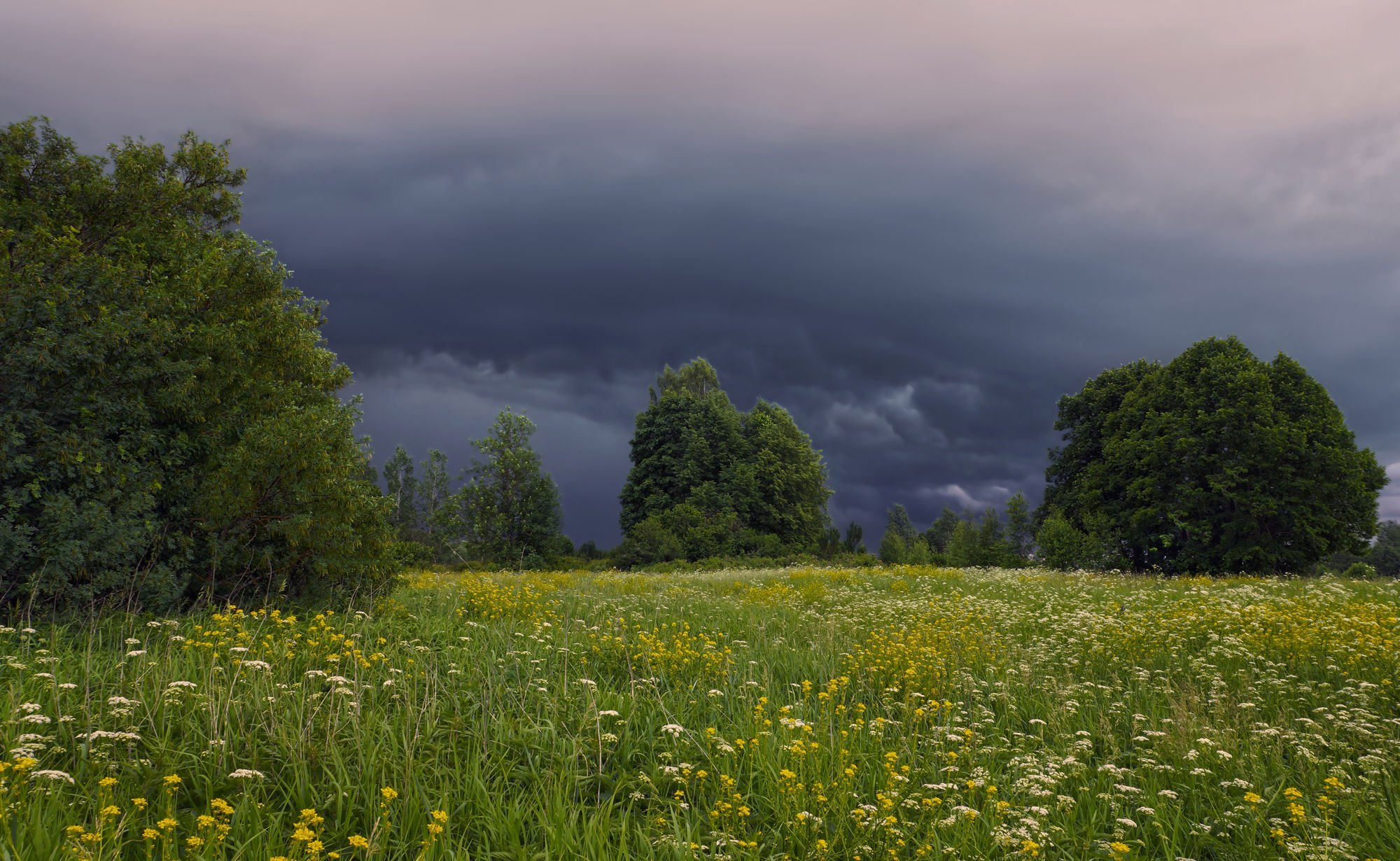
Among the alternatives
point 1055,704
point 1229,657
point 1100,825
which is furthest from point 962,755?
point 1229,657

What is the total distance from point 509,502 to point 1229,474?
39201 millimetres

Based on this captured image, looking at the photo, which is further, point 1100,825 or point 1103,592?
point 1103,592

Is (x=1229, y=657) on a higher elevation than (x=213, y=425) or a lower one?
lower

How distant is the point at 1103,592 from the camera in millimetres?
14797

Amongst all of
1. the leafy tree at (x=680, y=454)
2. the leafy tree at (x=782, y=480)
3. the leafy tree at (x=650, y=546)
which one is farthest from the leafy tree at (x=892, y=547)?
the leafy tree at (x=650, y=546)

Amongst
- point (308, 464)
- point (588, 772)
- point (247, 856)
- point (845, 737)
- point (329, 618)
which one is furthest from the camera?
point (308, 464)

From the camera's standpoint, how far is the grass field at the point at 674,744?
3816mm

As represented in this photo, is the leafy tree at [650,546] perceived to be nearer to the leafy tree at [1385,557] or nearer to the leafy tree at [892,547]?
the leafy tree at [892,547]

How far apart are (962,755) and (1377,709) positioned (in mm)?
4637

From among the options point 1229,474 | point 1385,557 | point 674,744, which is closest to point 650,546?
point 1229,474

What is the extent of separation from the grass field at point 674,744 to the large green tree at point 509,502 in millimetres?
37692

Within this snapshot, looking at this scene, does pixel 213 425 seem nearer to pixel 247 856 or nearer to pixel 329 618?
pixel 329 618

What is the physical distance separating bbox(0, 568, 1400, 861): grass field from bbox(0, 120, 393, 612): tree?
81cm

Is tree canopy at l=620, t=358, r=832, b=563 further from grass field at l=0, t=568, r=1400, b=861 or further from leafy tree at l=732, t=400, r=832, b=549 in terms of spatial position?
grass field at l=0, t=568, r=1400, b=861
